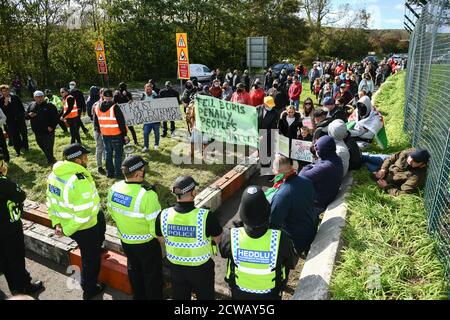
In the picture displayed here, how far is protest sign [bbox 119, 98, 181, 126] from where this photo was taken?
30.2 feet

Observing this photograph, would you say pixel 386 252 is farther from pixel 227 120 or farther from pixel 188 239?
pixel 227 120

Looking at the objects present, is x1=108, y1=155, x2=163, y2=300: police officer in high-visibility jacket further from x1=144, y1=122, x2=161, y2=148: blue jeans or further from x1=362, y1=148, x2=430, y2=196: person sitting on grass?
x1=144, y1=122, x2=161, y2=148: blue jeans

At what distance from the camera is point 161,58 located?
32438mm

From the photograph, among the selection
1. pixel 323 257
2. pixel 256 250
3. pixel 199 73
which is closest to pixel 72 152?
pixel 256 250

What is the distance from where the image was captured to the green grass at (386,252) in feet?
11.2

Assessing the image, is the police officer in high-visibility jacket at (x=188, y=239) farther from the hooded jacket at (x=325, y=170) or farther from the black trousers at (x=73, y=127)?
the black trousers at (x=73, y=127)

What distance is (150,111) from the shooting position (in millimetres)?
9438

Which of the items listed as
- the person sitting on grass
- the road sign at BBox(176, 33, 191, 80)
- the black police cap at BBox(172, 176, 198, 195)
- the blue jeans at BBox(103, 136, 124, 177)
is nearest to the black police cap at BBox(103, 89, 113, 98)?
the blue jeans at BBox(103, 136, 124, 177)

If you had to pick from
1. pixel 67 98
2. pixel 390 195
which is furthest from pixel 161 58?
pixel 390 195

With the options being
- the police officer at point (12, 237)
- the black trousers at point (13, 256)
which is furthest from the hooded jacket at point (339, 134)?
the black trousers at point (13, 256)

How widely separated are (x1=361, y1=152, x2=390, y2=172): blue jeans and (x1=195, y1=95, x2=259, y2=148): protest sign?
7.73 feet

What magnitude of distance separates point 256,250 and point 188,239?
758 mm
